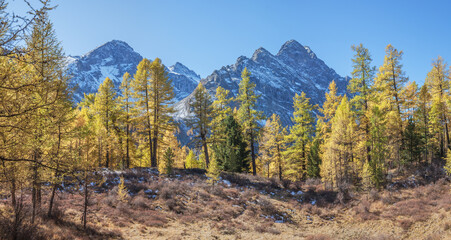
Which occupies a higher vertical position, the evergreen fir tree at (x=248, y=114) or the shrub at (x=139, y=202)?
the evergreen fir tree at (x=248, y=114)

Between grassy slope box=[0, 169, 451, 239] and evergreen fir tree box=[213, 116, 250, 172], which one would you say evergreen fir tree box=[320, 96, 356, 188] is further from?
evergreen fir tree box=[213, 116, 250, 172]

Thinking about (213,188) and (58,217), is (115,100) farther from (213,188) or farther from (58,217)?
(58,217)

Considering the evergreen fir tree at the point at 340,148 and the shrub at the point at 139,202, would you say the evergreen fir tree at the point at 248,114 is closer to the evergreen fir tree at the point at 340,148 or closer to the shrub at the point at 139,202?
the evergreen fir tree at the point at 340,148

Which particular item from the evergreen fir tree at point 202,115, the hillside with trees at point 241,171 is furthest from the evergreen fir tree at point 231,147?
the evergreen fir tree at point 202,115

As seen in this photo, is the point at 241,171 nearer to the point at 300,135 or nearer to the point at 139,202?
the point at 300,135

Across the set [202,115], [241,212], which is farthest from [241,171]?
[241,212]

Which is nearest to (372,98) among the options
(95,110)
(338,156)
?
(338,156)

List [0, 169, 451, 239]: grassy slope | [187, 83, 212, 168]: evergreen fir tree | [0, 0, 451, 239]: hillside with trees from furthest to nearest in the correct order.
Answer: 1. [187, 83, 212, 168]: evergreen fir tree
2. [0, 169, 451, 239]: grassy slope
3. [0, 0, 451, 239]: hillside with trees

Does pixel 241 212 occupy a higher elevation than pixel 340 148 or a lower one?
lower

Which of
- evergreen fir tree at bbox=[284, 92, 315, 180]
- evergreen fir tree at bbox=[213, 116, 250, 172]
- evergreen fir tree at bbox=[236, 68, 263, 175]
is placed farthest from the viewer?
evergreen fir tree at bbox=[284, 92, 315, 180]

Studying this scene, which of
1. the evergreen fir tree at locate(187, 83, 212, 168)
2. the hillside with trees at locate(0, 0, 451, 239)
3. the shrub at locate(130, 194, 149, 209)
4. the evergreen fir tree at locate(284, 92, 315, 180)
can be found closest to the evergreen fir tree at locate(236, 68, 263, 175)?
the hillside with trees at locate(0, 0, 451, 239)

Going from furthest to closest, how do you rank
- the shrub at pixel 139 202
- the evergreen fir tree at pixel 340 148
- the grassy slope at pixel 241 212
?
the evergreen fir tree at pixel 340 148 → the shrub at pixel 139 202 → the grassy slope at pixel 241 212

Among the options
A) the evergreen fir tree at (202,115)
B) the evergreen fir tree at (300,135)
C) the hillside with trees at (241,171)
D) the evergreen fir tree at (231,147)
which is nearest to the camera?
the hillside with trees at (241,171)

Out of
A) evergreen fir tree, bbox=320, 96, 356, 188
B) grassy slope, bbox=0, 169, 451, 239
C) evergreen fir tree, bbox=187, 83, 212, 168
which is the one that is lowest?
grassy slope, bbox=0, 169, 451, 239
